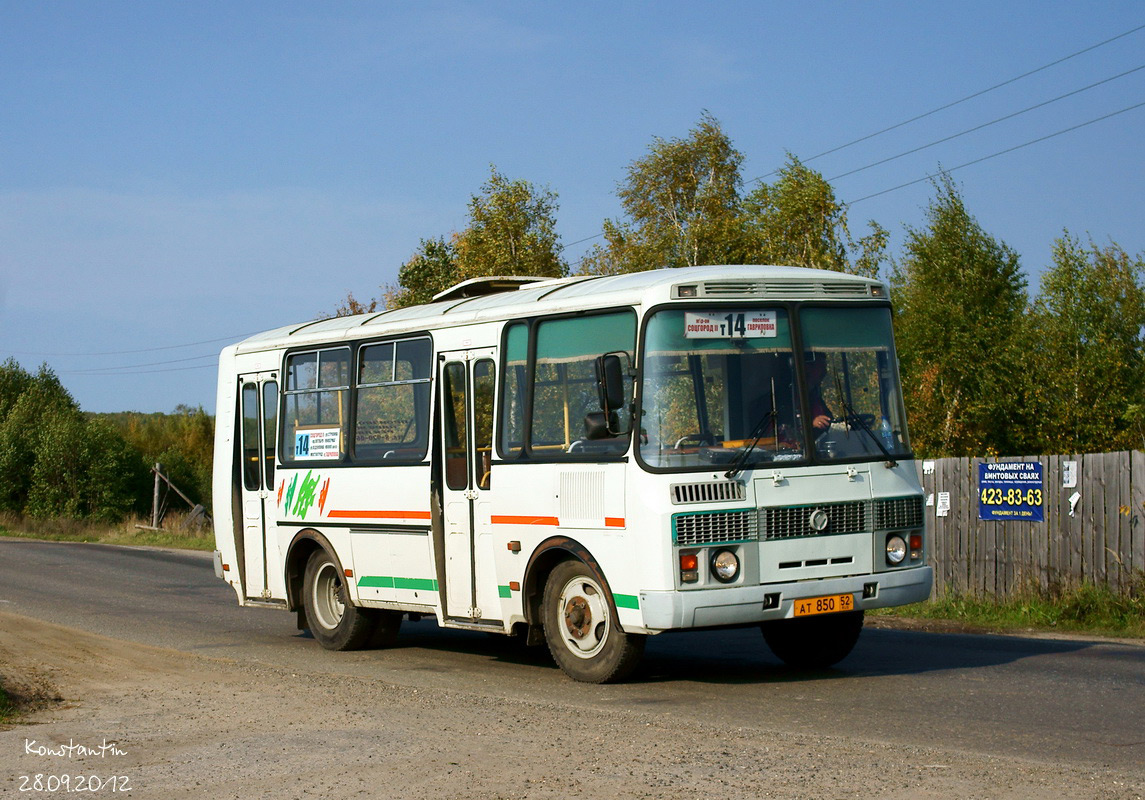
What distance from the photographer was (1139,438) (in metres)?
42.4

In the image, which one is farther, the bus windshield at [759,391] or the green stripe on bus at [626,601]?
the bus windshield at [759,391]

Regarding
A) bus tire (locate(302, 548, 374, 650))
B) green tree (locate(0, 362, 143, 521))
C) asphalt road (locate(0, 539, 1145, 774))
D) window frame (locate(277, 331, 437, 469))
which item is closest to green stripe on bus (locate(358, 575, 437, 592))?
bus tire (locate(302, 548, 374, 650))

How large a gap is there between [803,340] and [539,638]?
10.7 feet

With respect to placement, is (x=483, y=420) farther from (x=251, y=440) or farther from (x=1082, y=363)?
(x=1082, y=363)

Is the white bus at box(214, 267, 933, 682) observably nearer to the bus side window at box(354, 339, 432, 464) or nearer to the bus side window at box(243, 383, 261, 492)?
→ the bus side window at box(354, 339, 432, 464)

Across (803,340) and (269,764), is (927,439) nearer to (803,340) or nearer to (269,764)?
(803,340)

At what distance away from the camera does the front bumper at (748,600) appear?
32.3 feet

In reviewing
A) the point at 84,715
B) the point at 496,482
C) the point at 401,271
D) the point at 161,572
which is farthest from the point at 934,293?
the point at 84,715

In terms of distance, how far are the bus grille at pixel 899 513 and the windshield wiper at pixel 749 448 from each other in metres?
1.11

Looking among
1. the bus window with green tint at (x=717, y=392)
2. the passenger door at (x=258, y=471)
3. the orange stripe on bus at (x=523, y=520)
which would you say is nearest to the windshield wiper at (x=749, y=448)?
the bus window with green tint at (x=717, y=392)

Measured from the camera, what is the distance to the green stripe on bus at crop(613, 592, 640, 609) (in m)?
10.1

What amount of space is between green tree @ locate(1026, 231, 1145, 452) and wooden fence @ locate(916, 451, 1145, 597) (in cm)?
2569

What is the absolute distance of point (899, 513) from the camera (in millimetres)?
10828

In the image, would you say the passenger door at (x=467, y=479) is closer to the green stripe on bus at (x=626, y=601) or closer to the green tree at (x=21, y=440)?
the green stripe on bus at (x=626, y=601)
